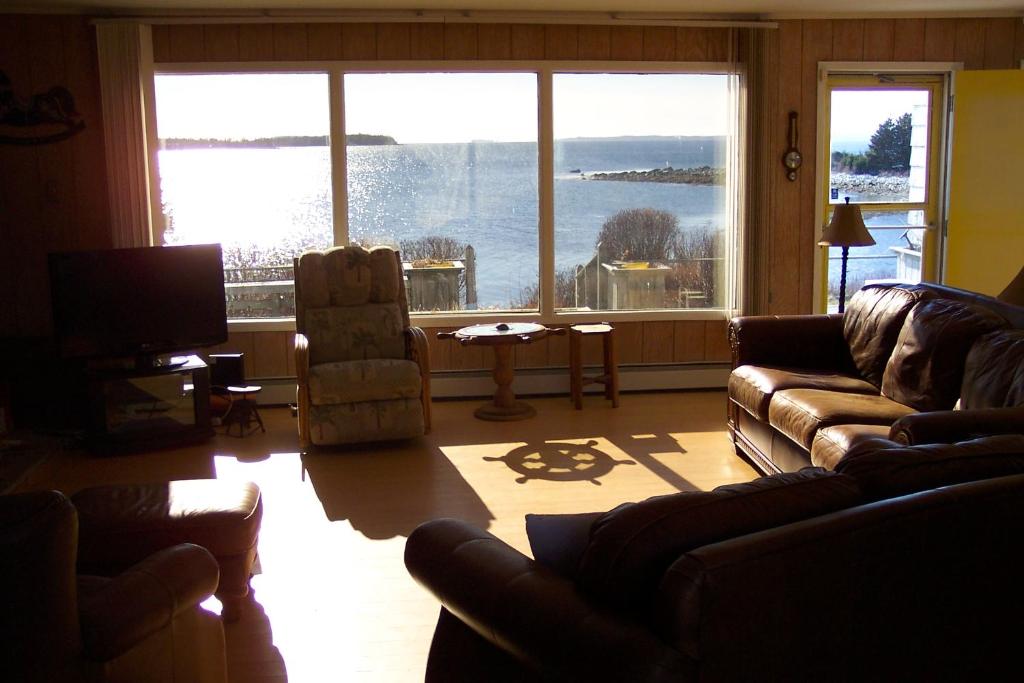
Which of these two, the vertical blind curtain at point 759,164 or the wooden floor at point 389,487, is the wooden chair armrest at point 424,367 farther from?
the vertical blind curtain at point 759,164

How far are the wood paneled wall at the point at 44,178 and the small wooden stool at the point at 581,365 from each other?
302 cm

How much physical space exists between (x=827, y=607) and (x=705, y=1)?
199 inches

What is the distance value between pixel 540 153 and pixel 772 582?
529 cm

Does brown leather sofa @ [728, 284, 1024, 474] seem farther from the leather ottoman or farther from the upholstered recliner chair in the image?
the leather ottoman

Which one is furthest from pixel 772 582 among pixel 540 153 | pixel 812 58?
pixel 812 58

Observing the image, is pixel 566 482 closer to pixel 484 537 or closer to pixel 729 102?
pixel 484 537

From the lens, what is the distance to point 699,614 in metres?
1.53

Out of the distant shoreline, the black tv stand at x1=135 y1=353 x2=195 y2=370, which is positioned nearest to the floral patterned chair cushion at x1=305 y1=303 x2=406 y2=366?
the black tv stand at x1=135 y1=353 x2=195 y2=370

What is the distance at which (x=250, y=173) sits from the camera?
654 centimetres

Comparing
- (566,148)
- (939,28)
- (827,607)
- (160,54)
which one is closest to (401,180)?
(566,148)

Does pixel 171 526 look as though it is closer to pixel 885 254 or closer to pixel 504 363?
pixel 504 363

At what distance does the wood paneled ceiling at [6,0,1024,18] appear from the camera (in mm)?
5977

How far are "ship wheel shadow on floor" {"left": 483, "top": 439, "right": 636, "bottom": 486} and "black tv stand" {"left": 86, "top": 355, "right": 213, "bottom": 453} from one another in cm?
175

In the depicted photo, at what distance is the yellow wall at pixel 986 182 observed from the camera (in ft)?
21.7
